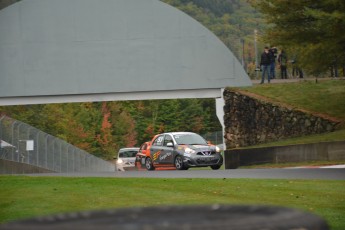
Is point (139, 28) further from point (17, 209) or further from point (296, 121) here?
point (17, 209)

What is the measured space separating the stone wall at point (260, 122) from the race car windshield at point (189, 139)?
30.5ft

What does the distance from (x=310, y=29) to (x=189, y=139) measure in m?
7.54

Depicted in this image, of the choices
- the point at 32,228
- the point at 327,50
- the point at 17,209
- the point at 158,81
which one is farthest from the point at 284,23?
the point at 32,228

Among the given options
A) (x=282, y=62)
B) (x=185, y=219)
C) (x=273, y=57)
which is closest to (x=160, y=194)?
(x=185, y=219)

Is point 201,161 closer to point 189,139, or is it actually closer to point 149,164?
point 189,139

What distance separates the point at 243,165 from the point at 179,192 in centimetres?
1863

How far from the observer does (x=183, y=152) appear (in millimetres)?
33312

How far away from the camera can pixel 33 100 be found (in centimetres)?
4797

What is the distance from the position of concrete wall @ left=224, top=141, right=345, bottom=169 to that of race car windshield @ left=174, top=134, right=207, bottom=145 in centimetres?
358

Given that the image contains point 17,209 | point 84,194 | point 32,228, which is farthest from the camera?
point 84,194

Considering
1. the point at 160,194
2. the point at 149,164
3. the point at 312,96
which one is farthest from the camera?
Answer: the point at 312,96

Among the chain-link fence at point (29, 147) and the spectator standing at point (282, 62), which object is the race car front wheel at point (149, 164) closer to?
the chain-link fence at point (29, 147)

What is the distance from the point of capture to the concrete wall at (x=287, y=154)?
112 feet

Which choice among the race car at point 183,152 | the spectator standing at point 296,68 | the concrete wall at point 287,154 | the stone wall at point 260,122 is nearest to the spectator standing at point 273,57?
the spectator standing at point 296,68
